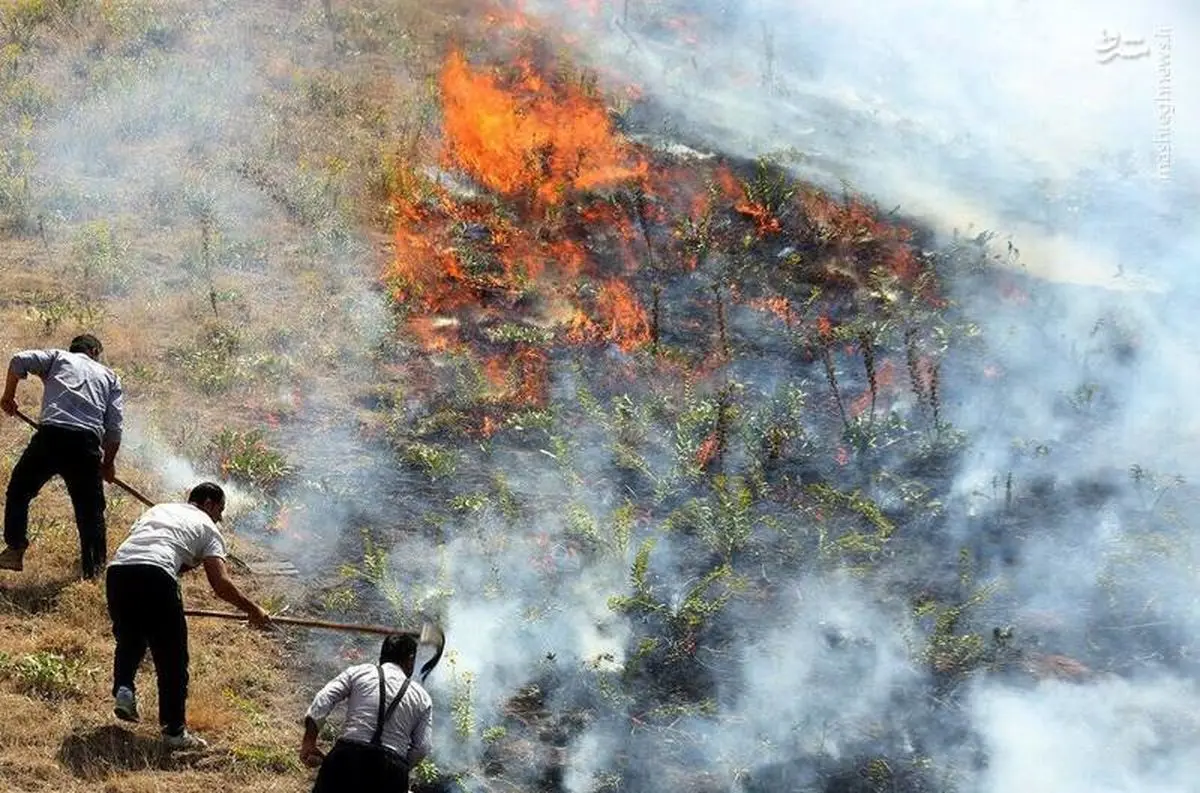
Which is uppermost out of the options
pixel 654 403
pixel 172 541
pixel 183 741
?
pixel 654 403

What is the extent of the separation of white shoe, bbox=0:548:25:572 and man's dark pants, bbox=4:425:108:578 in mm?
34

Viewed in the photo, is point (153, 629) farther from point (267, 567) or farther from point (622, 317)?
point (622, 317)

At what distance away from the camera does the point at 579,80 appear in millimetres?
17250

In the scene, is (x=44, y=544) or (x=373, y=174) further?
(x=373, y=174)

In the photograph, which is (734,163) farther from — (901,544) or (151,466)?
(151,466)

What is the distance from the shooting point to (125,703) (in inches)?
244

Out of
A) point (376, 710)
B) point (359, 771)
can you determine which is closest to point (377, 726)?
point (376, 710)

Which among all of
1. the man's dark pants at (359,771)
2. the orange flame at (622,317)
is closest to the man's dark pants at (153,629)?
the man's dark pants at (359,771)

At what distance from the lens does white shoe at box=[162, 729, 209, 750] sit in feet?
20.9

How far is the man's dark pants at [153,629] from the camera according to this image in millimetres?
6004

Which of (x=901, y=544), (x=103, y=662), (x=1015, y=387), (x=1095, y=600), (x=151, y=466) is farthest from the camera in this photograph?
(x=1015, y=387)

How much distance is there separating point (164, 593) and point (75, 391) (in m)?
1.98

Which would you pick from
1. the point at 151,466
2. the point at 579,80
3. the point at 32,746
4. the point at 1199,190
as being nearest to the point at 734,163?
the point at 579,80

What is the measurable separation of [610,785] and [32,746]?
10.1ft
